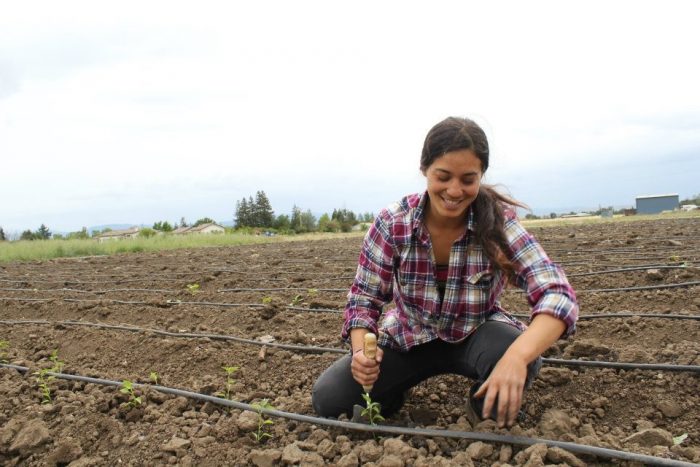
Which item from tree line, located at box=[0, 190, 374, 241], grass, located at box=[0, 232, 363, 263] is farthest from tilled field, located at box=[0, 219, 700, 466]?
tree line, located at box=[0, 190, 374, 241]

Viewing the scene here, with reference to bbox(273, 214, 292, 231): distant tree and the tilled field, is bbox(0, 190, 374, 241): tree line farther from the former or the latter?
the tilled field

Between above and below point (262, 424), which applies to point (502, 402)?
above

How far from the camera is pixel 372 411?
6.53ft

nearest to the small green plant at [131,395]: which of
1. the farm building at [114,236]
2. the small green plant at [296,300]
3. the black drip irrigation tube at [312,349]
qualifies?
the black drip irrigation tube at [312,349]

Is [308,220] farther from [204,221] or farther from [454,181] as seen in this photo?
[454,181]

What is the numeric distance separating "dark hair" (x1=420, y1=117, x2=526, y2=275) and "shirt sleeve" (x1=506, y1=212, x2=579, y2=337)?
0.12ft

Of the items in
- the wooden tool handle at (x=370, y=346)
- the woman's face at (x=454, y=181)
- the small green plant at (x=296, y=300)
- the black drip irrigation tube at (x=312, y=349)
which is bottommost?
the black drip irrigation tube at (x=312, y=349)

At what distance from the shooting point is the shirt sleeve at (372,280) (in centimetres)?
191

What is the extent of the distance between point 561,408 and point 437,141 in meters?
1.19

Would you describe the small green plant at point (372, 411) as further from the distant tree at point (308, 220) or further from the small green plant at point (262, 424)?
the distant tree at point (308, 220)

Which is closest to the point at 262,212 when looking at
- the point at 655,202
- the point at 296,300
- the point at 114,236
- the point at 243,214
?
the point at 243,214

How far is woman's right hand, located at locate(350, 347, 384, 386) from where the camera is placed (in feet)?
5.77

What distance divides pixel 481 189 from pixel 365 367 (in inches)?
28.5

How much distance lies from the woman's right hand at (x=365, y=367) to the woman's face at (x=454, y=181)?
54cm
